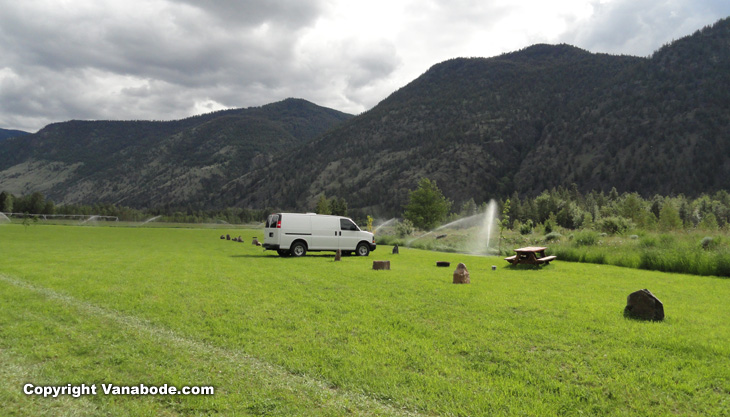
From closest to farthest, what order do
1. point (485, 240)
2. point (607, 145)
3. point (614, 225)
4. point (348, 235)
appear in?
point (348, 235)
point (614, 225)
point (485, 240)
point (607, 145)

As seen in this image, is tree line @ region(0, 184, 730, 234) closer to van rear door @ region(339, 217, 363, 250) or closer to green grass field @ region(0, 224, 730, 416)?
van rear door @ region(339, 217, 363, 250)

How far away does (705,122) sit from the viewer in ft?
477

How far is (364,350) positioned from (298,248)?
1800 cm

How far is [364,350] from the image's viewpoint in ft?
20.7

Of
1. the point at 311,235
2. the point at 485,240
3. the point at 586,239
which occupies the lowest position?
the point at 311,235

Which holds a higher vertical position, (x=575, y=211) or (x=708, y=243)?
(x=575, y=211)

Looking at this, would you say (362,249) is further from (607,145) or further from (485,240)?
(607,145)

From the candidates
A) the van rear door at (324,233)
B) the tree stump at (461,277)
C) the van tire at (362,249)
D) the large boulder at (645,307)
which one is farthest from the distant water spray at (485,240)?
the large boulder at (645,307)

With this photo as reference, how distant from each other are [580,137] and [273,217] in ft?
590

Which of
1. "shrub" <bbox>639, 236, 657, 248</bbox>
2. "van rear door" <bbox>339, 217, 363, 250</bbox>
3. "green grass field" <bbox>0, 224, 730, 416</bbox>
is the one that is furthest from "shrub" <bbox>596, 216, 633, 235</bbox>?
"green grass field" <bbox>0, 224, 730, 416</bbox>

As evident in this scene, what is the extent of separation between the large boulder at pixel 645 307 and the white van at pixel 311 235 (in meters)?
17.9

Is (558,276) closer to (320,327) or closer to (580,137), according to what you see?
(320,327)

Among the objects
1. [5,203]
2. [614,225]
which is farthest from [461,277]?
[5,203]

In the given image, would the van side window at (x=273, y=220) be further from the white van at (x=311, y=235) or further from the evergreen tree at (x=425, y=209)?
the evergreen tree at (x=425, y=209)
